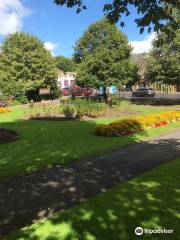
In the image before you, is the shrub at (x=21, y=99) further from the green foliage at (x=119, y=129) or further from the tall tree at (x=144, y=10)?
the tall tree at (x=144, y=10)

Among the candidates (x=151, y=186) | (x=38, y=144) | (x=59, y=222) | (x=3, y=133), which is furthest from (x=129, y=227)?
(x=3, y=133)

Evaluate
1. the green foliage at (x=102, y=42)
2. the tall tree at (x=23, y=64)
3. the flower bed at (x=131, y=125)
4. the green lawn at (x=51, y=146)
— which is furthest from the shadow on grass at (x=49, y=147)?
the tall tree at (x=23, y=64)

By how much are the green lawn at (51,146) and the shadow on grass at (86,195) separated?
46 centimetres

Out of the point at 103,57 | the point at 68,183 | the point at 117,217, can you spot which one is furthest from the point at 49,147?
the point at 103,57

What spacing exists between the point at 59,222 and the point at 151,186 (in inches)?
121

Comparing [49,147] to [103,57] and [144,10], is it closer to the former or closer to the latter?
[144,10]

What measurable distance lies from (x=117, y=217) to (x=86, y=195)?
1.96 m

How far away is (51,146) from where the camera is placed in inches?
633

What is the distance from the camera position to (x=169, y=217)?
695 cm

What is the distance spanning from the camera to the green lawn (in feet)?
41.1

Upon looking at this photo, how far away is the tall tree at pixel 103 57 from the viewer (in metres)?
39.2

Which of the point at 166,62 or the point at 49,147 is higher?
the point at 166,62

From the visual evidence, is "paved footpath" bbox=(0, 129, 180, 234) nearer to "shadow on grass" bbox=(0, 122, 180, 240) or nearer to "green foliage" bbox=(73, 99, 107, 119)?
"shadow on grass" bbox=(0, 122, 180, 240)

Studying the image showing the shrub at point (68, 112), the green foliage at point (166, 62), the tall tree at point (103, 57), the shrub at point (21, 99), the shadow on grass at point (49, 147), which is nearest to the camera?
the shadow on grass at point (49, 147)
